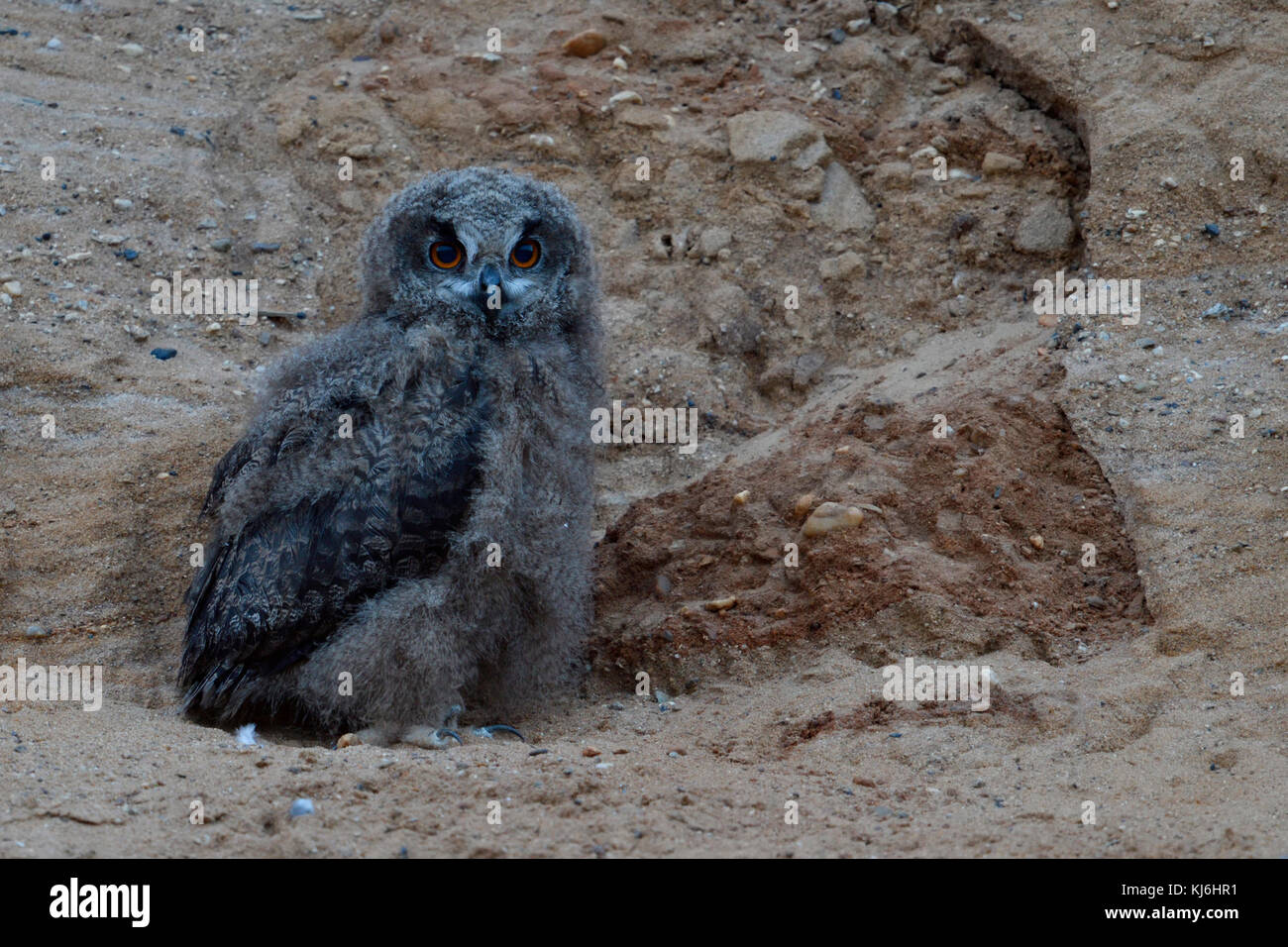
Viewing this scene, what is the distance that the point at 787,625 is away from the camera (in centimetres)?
488

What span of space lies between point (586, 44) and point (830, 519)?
3.86 m

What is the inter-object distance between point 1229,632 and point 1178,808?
104 cm

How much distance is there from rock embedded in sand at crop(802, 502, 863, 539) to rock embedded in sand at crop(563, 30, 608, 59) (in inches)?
148

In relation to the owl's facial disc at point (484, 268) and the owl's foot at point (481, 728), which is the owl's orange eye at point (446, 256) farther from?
Answer: the owl's foot at point (481, 728)

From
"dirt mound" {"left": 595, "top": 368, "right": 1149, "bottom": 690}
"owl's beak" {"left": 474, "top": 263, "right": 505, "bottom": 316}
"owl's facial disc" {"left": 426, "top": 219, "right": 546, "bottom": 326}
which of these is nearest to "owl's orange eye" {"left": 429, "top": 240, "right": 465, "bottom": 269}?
"owl's facial disc" {"left": 426, "top": 219, "right": 546, "bottom": 326}

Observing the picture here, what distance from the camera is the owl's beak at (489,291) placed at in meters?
4.79

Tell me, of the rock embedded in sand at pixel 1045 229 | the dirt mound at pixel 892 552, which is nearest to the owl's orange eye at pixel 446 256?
the dirt mound at pixel 892 552

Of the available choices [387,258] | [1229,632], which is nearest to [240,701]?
[387,258]

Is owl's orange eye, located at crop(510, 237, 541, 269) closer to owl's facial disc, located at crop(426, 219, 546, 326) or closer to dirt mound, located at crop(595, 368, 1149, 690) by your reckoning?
owl's facial disc, located at crop(426, 219, 546, 326)

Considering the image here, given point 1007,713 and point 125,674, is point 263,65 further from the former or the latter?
point 1007,713

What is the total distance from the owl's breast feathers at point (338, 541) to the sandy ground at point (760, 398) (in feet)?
1.14

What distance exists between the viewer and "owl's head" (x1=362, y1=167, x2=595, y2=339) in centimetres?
486

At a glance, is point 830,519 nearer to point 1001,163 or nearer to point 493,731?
point 493,731

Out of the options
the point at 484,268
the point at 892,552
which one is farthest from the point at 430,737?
the point at 892,552
